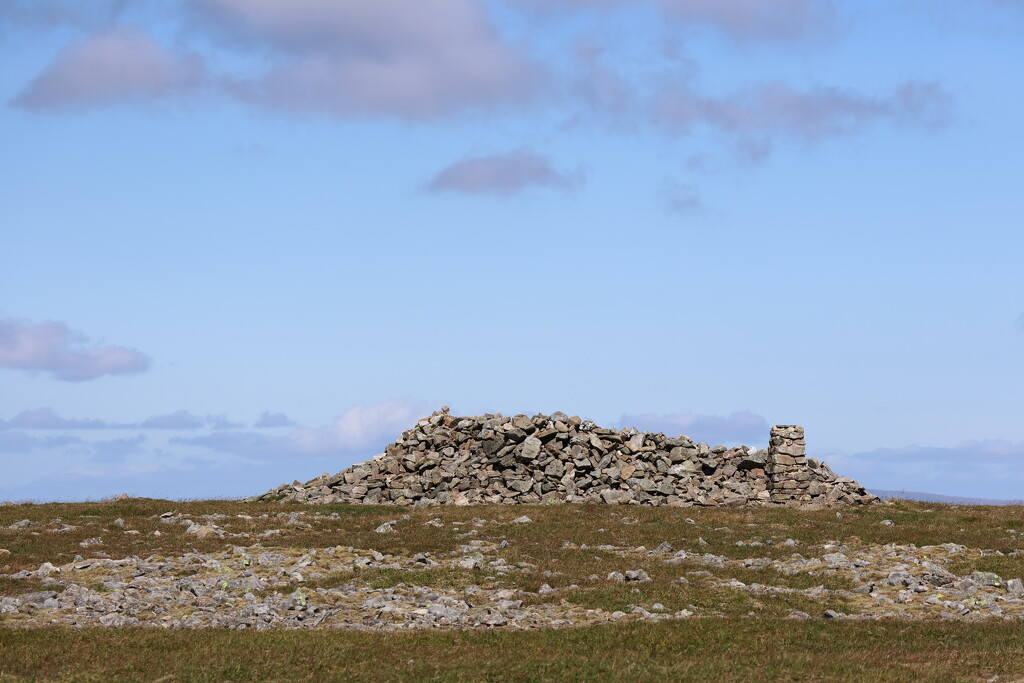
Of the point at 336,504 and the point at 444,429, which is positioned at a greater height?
the point at 444,429

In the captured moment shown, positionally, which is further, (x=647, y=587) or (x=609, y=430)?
(x=609, y=430)

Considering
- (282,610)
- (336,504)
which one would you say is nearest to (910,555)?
(282,610)

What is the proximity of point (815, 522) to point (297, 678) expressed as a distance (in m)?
27.5

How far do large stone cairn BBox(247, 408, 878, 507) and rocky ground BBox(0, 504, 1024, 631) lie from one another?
880 cm

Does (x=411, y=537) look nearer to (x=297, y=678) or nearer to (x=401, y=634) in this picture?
(x=401, y=634)

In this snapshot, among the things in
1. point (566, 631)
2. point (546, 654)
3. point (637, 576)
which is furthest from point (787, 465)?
point (546, 654)

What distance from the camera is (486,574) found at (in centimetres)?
3206

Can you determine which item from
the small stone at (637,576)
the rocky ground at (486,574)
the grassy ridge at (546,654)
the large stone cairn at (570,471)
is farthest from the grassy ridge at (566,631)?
the large stone cairn at (570,471)

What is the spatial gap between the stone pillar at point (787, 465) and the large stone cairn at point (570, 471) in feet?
0.17

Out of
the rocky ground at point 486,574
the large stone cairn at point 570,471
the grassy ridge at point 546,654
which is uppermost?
the large stone cairn at point 570,471

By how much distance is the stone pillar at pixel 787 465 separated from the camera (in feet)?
174

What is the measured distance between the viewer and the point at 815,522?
4397 cm

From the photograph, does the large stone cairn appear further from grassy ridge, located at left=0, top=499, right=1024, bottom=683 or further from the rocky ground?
the rocky ground

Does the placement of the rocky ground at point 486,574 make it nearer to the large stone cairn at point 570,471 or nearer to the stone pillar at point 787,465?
the large stone cairn at point 570,471
